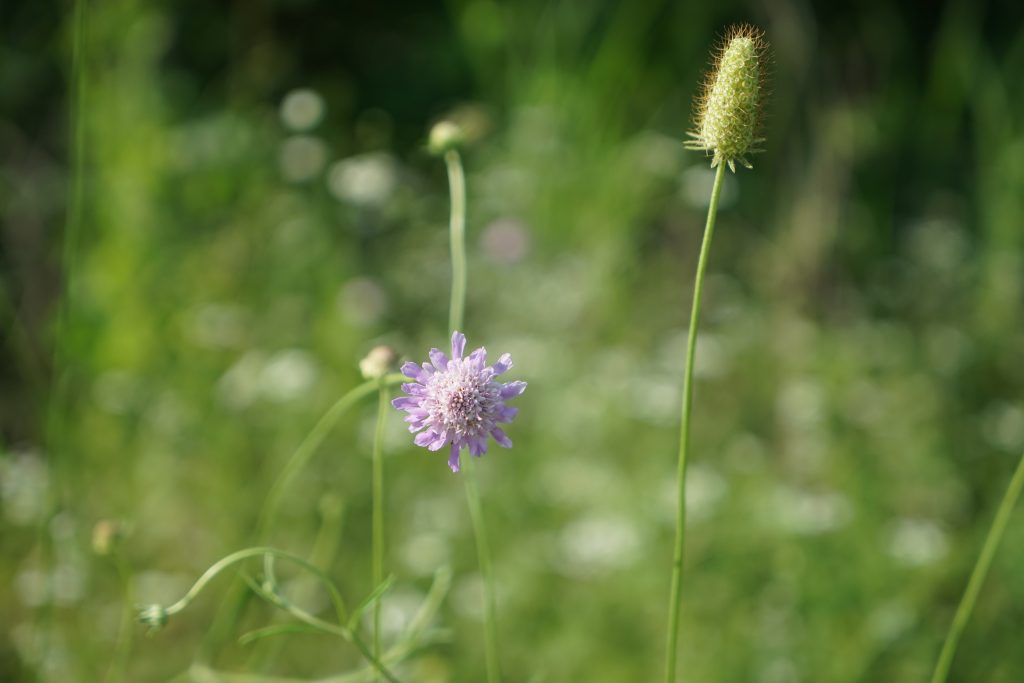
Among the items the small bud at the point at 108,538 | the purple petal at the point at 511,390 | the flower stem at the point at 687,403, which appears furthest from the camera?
the small bud at the point at 108,538

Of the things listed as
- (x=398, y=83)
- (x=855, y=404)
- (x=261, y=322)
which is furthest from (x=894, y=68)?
(x=261, y=322)

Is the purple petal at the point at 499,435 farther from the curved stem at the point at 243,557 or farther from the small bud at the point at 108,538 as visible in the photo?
the small bud at the point at 108,538

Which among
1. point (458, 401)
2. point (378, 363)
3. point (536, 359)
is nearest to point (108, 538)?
point (378, 363)

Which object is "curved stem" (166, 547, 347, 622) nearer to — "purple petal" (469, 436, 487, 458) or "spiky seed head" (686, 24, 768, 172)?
"purple petal" (469, 436, 487, 458)

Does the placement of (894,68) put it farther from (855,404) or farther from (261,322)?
(261,322)

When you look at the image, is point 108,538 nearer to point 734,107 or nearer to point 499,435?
point 499,435

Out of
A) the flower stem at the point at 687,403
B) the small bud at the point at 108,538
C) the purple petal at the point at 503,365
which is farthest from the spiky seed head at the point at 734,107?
the small bud at the point at 108,538
